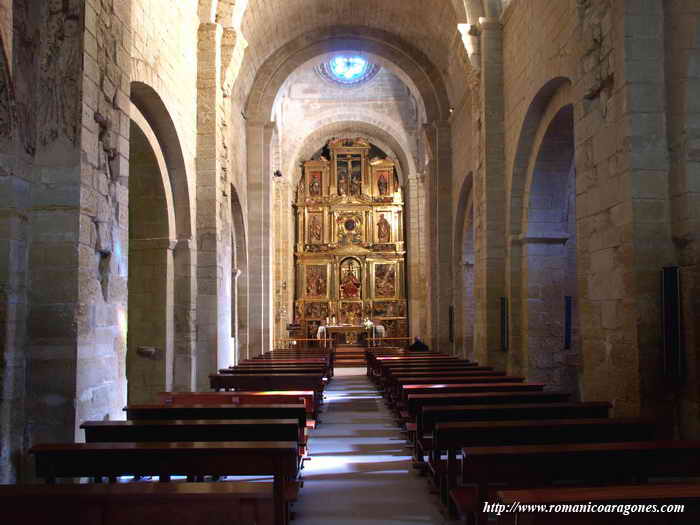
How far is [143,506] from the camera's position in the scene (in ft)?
10.6

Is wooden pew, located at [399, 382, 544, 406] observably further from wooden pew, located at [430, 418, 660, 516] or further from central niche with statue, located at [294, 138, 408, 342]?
central niche with statue, located at [294, 138, 408, 342]

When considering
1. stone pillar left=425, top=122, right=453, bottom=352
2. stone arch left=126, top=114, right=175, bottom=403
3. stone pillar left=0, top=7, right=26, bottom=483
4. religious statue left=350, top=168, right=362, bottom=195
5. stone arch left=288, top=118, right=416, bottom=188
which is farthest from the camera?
religious statue left=350, top=168, right=362, bottom=195

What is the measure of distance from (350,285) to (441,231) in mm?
12243

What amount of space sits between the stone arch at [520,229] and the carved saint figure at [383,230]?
18323 millimetres

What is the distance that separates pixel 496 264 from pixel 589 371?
523cm

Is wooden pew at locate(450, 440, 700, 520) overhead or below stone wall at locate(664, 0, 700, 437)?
below

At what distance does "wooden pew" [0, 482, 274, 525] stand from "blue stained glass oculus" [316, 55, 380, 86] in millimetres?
25208

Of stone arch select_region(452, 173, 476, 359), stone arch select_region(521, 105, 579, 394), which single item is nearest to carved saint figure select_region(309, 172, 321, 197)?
stone arch select_region(452, 173, 476, 359)

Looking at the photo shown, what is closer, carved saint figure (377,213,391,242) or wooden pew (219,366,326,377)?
wooden pew (219,366,326,377)

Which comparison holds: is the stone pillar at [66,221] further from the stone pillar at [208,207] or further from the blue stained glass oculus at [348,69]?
the blue stained glass oculus at [348,69]

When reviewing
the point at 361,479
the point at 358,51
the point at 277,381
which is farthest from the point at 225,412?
the point at 358,51

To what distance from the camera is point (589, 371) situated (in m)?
7.50

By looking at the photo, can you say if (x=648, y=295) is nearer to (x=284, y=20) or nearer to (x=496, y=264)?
(x=496, y=264)

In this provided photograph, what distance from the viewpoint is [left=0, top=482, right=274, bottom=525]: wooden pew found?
3162mm
